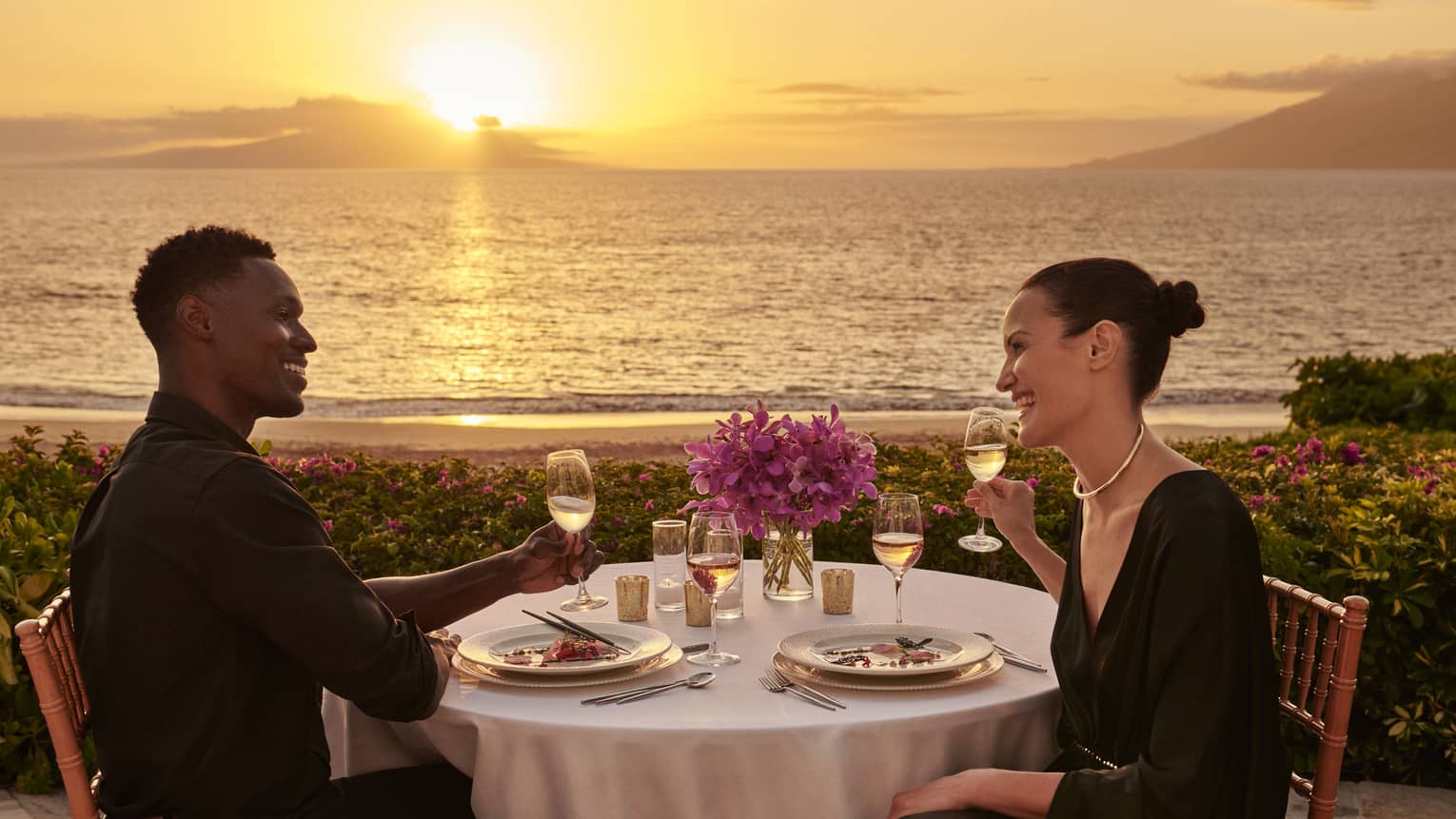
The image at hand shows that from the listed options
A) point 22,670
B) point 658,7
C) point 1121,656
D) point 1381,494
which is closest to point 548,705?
point 1121,656

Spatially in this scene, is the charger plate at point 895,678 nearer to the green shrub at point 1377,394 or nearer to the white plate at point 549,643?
the white plate at point 549,643

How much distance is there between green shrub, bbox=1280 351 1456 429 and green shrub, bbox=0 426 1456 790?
3156 mm

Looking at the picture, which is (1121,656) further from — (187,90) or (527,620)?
(187,90)

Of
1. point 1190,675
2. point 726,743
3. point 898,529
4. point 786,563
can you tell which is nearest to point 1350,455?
point 786,563

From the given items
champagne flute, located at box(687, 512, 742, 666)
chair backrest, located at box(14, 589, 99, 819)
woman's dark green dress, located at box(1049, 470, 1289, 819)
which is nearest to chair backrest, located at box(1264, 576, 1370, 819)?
woman's dark green dress, located at box(1049, 470, 1289, 819)

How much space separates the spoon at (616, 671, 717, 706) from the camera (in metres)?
2.88

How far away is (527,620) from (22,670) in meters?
2.66

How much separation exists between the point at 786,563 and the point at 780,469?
43 cm

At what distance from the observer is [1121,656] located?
2.76 meters

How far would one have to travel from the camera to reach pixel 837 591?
3658 millimetres

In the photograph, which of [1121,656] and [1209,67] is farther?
[1209,67]

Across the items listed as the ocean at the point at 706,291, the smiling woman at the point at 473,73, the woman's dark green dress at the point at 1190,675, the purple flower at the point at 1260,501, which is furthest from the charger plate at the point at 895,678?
the smiling woman at the point at 473,73

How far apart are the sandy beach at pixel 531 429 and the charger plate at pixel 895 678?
1220cm

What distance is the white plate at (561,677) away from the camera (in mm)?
2971
